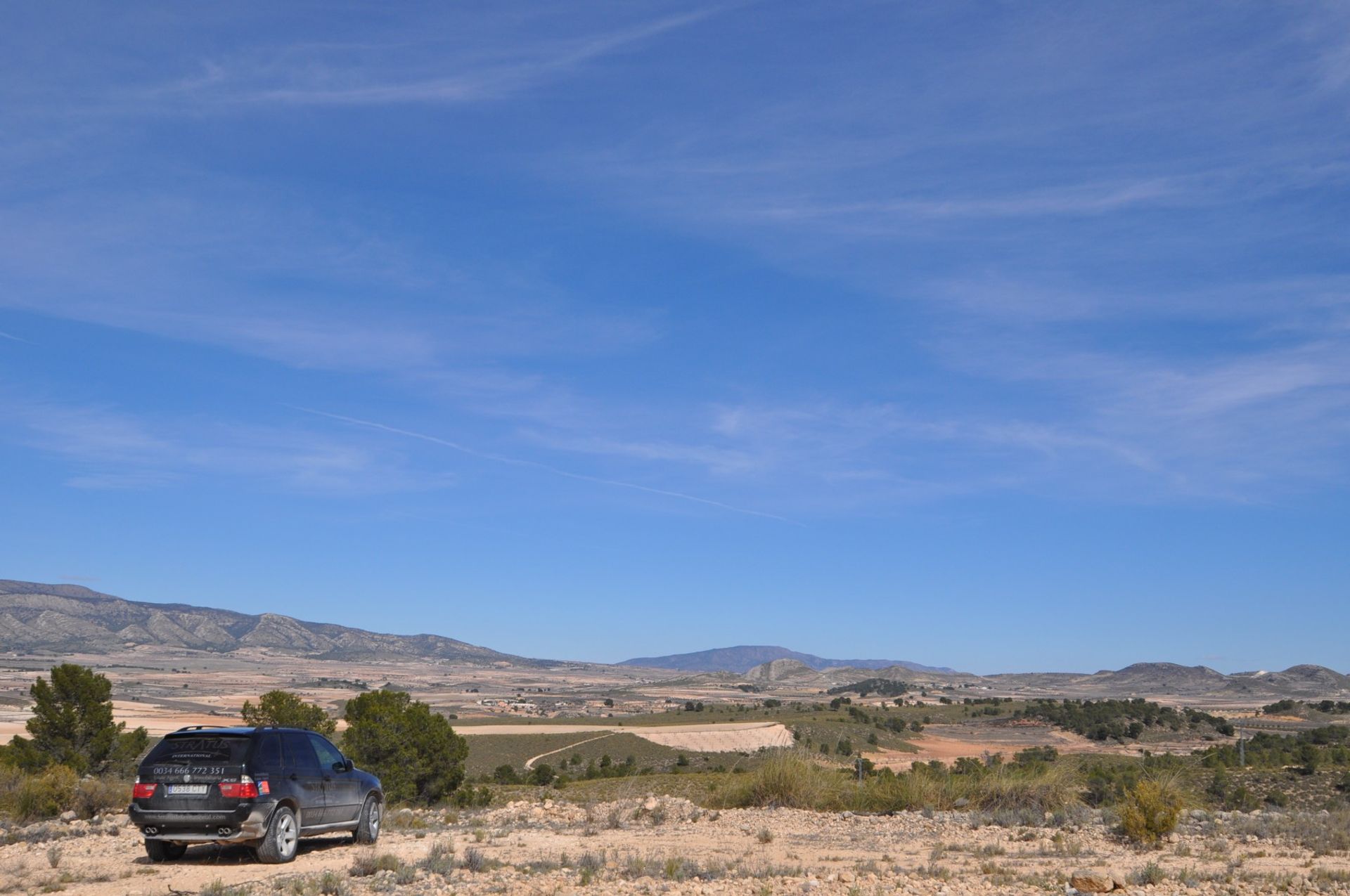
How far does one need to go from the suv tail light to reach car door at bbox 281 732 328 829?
2.64ft

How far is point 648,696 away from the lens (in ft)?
582

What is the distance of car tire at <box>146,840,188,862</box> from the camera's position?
47.1ft

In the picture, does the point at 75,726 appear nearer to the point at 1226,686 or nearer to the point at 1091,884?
the point at 1091,884

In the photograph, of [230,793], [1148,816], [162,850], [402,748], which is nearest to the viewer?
[230,793]

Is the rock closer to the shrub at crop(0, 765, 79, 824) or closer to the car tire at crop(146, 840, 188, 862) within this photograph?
the car tire at crop(146, 840, 188, 862)

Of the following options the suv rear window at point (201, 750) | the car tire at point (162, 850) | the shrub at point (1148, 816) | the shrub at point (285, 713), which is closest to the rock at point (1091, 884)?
the shrub at point (1148, 816)

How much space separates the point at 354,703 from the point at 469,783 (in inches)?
196

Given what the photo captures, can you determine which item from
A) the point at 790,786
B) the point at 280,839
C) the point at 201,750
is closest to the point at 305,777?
the point at 280,839

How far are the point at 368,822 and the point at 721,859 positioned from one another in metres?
5.71

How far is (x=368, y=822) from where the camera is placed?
16859 millimetres

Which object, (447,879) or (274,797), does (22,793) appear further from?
(447,879)

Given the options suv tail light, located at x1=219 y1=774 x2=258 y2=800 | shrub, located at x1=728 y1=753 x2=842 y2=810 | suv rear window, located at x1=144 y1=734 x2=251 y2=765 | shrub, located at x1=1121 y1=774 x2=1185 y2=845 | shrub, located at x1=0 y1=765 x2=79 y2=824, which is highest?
suv rear window, located at x1=144 y1=734 x2=251 y2=765

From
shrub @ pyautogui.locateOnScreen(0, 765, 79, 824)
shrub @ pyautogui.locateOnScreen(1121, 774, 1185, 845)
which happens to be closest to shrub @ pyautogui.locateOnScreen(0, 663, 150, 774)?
shrub @ pyautogui.locateOnScreen(0, 765, 79, 824)

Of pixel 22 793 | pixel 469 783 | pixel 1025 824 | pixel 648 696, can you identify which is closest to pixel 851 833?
pixel 1025 824
